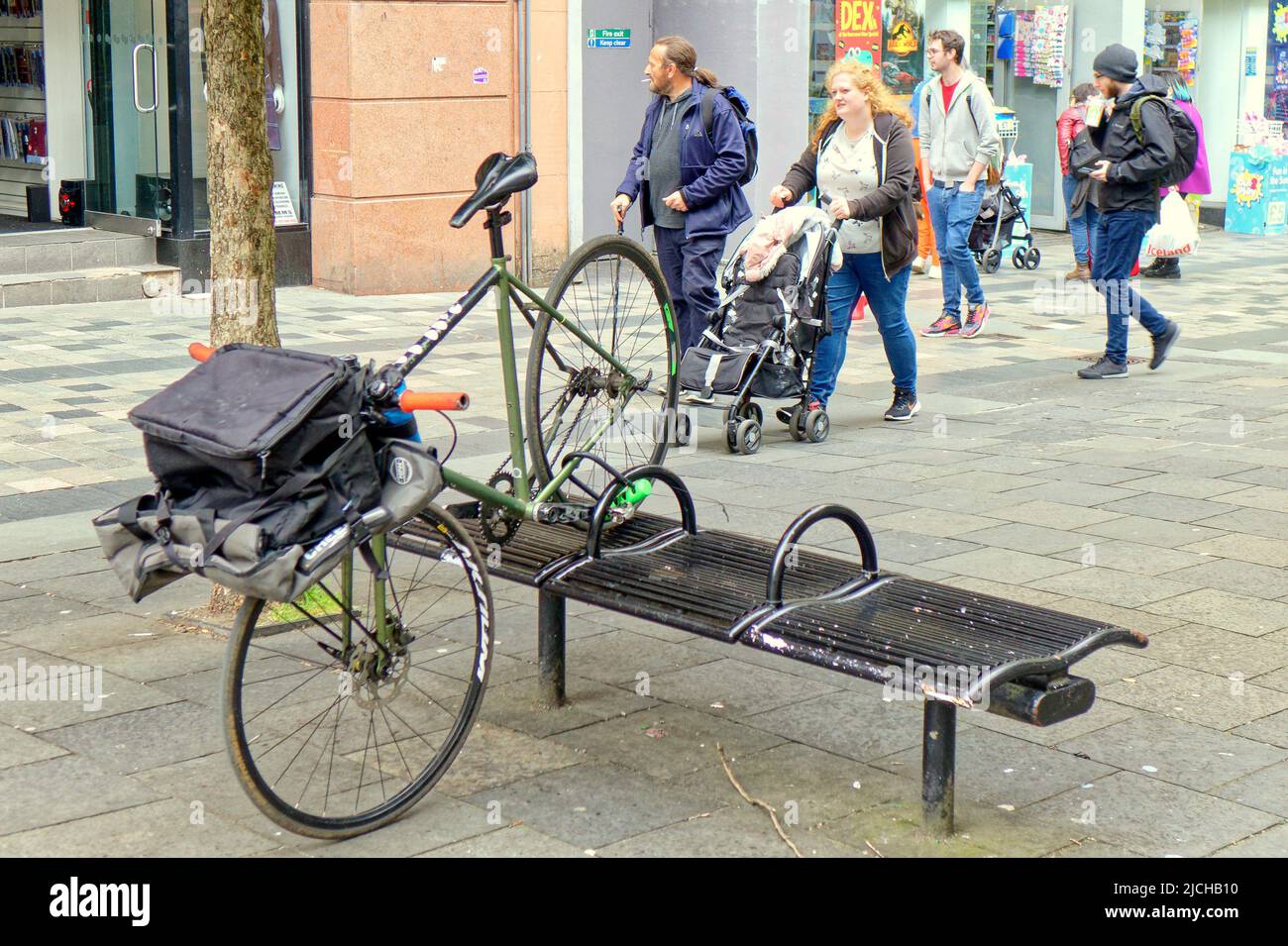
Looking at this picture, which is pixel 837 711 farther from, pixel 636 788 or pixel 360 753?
pixel 360 753

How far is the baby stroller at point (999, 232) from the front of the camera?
15.7 meters

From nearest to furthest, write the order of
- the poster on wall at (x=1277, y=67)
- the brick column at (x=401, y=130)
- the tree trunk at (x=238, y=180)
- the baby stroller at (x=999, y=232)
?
1. the tree trunk at (x=238, y=180)
2. the brick column at (x=401, y=130)
3. the baby stroller at (x=999, y=232)
4. the poster on wall at (x=1277, y=67)

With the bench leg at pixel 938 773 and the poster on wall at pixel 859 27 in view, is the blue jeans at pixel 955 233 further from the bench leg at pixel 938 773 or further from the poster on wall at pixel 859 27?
the bench leg at pixel 938 773

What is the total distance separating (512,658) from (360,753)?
923 mm

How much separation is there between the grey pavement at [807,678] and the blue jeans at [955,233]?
2353mm

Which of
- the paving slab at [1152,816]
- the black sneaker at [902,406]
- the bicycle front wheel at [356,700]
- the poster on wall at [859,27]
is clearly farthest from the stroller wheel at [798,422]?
the poster on wall at [859,27]

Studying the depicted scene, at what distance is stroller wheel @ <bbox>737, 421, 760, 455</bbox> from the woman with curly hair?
458mm

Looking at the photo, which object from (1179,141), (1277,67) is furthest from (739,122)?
(1277,67)

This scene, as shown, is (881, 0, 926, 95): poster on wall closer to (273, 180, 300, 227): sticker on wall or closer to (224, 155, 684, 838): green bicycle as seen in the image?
(273, 180, 300, 227): sticker on wall

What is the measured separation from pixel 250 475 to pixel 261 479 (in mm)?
24

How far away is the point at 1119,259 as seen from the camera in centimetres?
1013

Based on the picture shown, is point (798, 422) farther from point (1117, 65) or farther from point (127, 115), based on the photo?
point (127, 115)

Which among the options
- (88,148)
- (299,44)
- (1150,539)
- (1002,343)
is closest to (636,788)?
(1150,539)

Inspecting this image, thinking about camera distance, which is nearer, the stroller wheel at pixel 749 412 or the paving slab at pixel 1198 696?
the paving slab at pixel 1198 696
